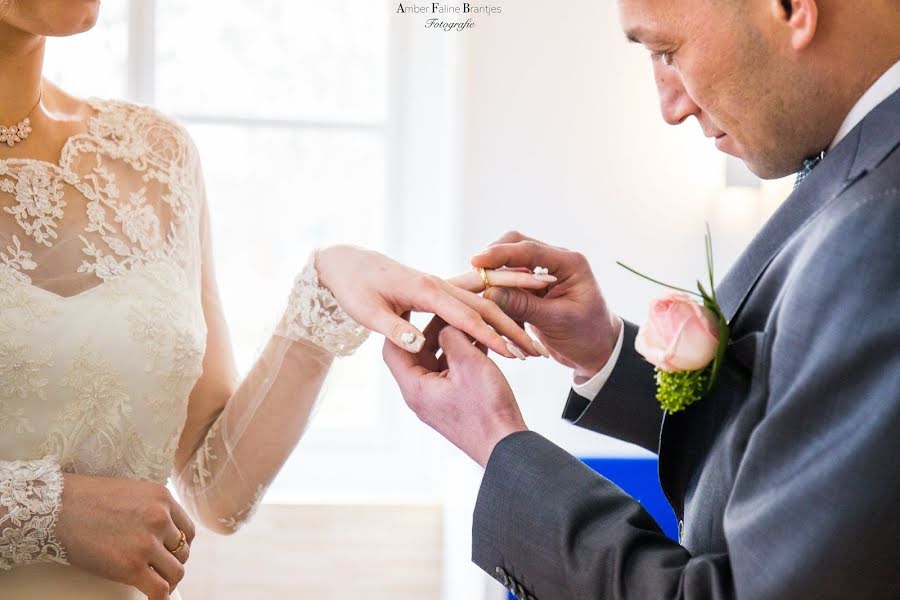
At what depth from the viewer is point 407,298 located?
1.61 m

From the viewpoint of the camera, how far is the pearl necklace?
66.5 inches

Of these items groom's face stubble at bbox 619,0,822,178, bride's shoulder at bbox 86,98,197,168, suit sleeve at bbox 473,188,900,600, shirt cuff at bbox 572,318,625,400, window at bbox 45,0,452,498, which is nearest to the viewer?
suit sleeve at bbox 473,188,900,600

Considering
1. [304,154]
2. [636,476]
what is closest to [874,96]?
[636,476]

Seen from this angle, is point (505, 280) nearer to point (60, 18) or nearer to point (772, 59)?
point (772, 59)

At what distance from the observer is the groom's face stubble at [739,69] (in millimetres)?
1209

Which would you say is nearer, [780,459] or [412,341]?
[780,459]

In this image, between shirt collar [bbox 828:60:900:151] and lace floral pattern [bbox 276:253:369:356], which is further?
lace floral pattern [bbox 276:253:369:356]

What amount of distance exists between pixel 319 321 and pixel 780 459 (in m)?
0.98

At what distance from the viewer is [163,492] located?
5.17ft

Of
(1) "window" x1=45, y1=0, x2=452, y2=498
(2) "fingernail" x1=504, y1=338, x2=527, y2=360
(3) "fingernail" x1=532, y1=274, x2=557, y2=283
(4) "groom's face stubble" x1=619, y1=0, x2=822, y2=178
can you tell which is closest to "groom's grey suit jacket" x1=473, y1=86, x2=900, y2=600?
(4) "groom's face stubble" x1=619, y1=0, x2=822, y2=178

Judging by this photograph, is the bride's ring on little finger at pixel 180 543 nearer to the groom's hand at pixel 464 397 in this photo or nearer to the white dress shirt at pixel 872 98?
the groom's hand at pixel 464 397

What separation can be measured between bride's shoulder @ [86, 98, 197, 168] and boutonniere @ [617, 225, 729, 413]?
3.58ft

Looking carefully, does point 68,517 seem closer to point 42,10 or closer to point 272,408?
point 272,408

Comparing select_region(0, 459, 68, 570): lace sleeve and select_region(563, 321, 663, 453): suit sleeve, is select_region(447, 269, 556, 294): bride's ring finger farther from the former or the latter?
select_region(0, 459, 68, 570): lace sleeve
